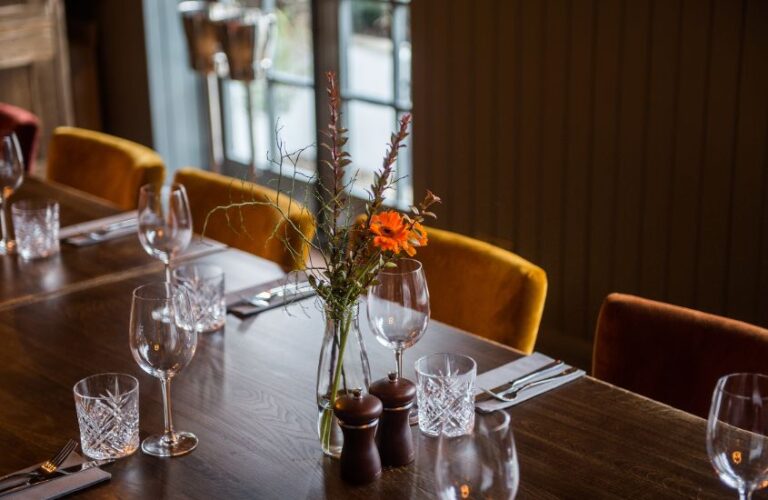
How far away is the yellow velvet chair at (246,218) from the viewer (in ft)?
8.65

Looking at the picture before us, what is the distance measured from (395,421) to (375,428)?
0.04m

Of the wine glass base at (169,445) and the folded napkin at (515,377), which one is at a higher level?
the folded napkin at (515,377)

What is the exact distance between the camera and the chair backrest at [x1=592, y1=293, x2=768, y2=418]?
1.86 m

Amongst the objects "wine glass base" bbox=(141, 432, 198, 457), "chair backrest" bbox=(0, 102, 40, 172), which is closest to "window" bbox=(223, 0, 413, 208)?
"chair backrest" bbox=(0, 102, 40, 172)

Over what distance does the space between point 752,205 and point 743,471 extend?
1865 millimetres

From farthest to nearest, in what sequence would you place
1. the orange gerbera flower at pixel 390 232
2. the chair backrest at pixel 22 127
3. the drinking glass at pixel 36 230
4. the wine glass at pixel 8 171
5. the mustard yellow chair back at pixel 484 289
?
the chair backrest at pixel 22 127 < the wine glass at pixel 8 171 < the drinking glass at pixel 36 230 < the mustard yellow chair back at pixel 484 289 < the orange gerbera flower at pixel 390 232

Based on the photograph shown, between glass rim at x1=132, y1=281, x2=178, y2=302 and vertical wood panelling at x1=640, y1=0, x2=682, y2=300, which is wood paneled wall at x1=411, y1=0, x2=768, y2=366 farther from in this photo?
glass rim at x1=132, y1=281, x2=178, y2=302

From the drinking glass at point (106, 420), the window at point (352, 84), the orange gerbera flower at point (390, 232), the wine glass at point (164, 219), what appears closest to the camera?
the orange gerbera flower at point (390, 232)

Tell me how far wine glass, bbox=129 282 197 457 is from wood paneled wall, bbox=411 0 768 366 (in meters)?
1.95

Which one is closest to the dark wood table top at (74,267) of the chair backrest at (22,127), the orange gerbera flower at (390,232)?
the orange gerbera flower at (390,232)

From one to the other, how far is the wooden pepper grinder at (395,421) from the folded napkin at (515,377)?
217 mm

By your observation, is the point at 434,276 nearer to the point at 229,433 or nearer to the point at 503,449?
the point at 229,433

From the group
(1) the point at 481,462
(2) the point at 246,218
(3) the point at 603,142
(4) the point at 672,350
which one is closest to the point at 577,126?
(3) the point at 603,142

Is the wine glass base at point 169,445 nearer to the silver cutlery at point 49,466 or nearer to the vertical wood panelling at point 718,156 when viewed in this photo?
the silver cutlery at point 49,466
